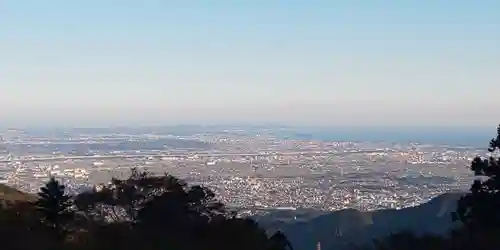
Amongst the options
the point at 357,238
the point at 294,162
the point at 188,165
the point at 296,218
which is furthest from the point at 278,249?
the point at 294,162

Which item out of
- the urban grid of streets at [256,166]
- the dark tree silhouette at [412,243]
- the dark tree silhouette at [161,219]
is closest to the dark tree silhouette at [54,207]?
the dark tree silhouette at [161,219]

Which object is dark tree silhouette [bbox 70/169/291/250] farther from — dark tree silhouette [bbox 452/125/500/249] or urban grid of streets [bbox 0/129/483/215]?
urban grid of streets [bbox 0/129/483/215]

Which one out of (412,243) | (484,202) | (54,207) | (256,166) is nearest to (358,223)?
(412,243)

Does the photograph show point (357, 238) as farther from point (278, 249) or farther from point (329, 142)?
point (329, 142)

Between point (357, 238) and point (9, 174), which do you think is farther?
point (9, 174)

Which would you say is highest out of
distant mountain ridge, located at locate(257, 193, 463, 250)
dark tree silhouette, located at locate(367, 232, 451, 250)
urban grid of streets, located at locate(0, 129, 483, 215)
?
dark tree silhouette, located at locate(367, 232, 451, 250)

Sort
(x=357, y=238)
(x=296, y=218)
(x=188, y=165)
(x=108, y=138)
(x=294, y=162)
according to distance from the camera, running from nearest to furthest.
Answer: (x=357, y=238) < (x=296, y=218) < (x=188, y=165) < (x=294, y=162) < (x=108, y=138)

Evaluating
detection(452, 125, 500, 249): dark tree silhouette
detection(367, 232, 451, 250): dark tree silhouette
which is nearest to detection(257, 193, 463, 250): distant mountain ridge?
detection(367, 232, 451, 250): dark tree silhouette
